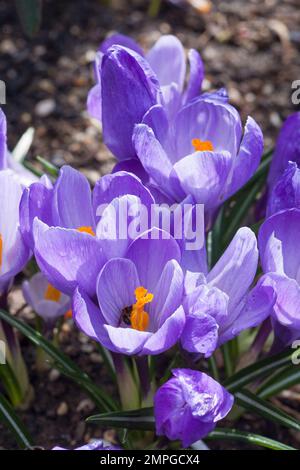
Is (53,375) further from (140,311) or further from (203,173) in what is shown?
(203,173)

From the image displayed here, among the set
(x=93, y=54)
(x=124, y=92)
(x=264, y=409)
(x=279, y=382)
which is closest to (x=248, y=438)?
(x=264, y=409)

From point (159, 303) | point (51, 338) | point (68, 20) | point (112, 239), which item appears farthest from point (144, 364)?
point (68, 20)

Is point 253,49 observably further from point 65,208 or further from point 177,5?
point 65,208

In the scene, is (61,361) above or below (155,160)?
below

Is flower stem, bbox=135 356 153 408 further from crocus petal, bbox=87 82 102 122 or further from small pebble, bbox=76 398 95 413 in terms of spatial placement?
crocus petal, bbox=87 82 102 122

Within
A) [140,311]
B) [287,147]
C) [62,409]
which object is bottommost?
[62,409]
